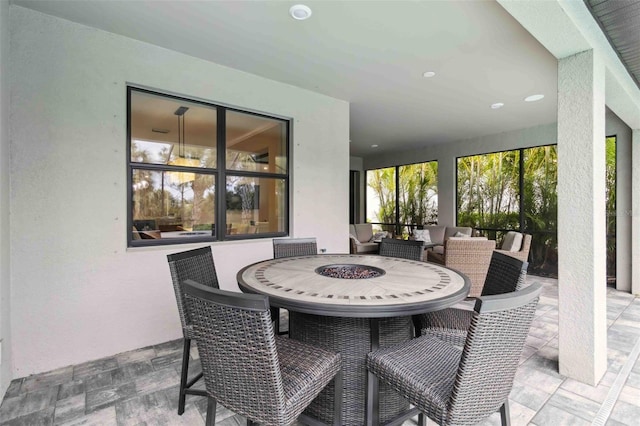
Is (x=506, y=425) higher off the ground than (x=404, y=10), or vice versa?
(x=404, y=10)

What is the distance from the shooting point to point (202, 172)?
327 cm

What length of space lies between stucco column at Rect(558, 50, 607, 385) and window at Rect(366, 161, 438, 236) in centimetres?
525

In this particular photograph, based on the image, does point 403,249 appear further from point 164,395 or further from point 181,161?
point 181,161

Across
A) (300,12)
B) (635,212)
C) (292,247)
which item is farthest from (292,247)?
(635,212)

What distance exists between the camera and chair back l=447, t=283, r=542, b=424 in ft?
3.60

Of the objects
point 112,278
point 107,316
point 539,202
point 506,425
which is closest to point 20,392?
point 107,316

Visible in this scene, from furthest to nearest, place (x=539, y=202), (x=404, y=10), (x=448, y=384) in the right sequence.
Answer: (x=539, y=202) → (x=404, y=10) → (x=448, y=384)

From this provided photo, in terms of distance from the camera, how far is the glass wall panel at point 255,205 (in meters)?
3.50

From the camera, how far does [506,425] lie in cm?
143

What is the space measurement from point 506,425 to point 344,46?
2.95 metres

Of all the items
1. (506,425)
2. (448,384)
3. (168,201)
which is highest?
(168,201)

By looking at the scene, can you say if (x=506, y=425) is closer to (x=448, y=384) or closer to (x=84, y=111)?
(x=448, y=384)

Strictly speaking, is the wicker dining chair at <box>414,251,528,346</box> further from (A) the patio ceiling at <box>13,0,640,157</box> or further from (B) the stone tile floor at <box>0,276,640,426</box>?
(A) the patio ceiling at <box>13,0,640,157</box>

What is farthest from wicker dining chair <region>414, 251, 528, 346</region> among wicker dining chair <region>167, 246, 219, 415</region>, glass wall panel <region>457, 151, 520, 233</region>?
glass wall panel <region>457, 151, 520, 233</region>
